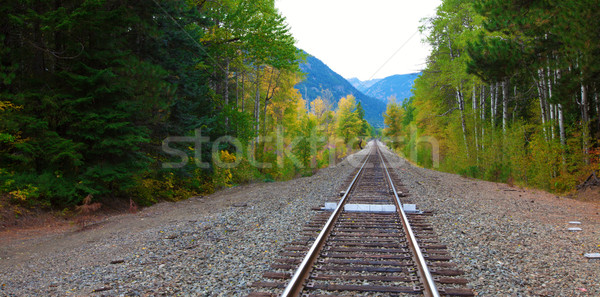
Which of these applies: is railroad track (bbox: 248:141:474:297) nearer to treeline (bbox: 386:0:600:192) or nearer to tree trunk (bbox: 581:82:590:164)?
treeline (bbox: 386:0:600:192)

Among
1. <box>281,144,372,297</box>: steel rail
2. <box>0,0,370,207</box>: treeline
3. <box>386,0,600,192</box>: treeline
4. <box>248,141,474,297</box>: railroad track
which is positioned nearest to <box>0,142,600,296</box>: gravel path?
<box>248,141,474,297</box>: railroad track

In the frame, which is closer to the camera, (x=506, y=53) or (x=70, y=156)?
(x=70, y=156)

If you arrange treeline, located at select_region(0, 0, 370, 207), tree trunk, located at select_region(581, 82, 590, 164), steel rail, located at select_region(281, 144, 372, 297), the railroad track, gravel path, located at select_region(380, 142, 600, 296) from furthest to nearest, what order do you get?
tree trunk, located at select_region(581, 82, 590, 164) → treeline, located at select_region(0, 0, 370, 207) → gravel path, located at select_region(380, 142, 600, 296) → the railroad track → steel rail, located at select_region(281, 144, 372, 297)

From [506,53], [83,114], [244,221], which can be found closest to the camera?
[244,221]

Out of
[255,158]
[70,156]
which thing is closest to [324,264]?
[70,156]

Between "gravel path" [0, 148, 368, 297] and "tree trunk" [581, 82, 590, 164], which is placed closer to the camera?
"gravel path" [0, 148, 368, 297]

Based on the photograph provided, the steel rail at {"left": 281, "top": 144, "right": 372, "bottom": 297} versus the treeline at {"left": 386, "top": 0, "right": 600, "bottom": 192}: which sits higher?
the treeline at {"left": 386, "top": 0, "right": 600, "bottom": 192}

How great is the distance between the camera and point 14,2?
871 centimetres

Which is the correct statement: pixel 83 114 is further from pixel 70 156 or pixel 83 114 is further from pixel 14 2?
pixel 14 2

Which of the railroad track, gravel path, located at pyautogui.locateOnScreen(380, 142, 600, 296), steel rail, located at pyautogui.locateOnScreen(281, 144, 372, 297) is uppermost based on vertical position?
steel rail, located at pyautogui.locateOnScreen(281, 144, 372, 297)

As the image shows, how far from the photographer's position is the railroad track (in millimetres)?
3840

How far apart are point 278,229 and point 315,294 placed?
3.24 meters

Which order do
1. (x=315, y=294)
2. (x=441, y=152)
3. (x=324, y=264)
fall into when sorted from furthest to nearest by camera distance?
(x=441, y=152), (x=324, y=264), (x=315, y=294)

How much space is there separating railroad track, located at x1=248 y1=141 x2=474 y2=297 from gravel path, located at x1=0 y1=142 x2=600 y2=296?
31 centimetres
